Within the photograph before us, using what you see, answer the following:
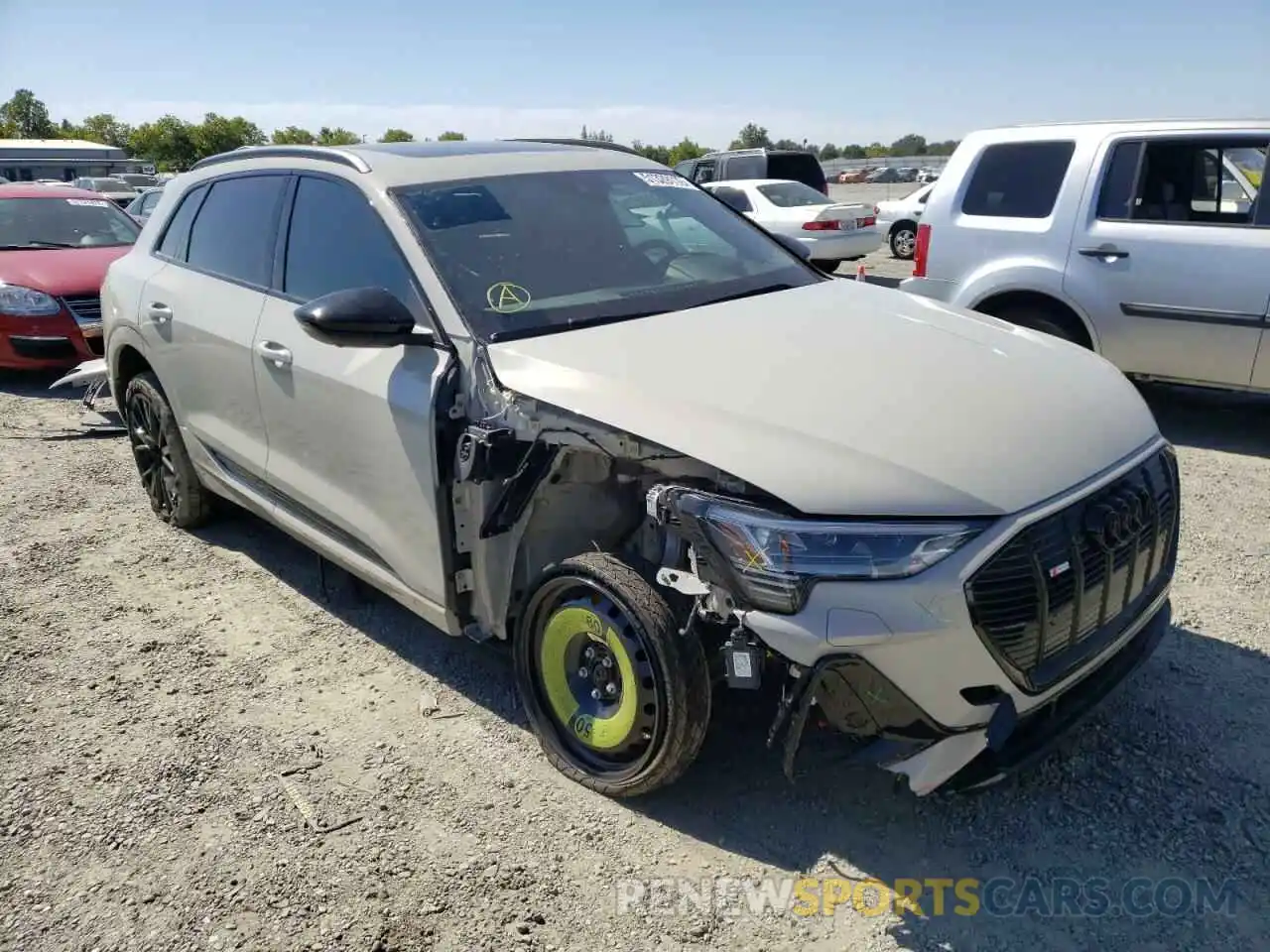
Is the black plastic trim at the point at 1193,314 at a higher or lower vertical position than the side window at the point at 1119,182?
lower

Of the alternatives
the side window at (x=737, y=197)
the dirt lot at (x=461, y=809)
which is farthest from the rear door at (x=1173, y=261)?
the side window at (x=737, y=197)

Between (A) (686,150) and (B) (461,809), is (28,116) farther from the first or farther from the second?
(B) (461,809)

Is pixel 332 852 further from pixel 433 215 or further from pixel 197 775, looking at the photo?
pixel 433 215

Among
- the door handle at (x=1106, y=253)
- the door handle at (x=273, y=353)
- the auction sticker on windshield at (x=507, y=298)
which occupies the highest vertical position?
the auction sticker on windshield at (x=507, y=298)

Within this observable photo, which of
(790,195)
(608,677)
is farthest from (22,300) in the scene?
(790,195)

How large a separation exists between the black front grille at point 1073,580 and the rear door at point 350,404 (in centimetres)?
164

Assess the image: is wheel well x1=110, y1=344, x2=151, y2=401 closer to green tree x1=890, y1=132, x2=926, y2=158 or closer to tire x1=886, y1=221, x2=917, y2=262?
tire x1=886, y1=221, x2=917, y2=262

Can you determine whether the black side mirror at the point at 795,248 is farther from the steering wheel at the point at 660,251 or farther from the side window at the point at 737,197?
the side window at the point at 737,197

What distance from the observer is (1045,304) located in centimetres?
631

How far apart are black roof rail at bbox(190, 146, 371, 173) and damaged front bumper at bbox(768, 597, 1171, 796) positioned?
95.7 inches

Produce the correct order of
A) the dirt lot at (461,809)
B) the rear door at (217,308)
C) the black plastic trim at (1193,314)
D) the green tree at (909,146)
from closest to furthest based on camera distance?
the dirt lot at (461,809) → the rear door at (217,308) → the black plastic trim at (1193,314) → the green tree at (909,146)

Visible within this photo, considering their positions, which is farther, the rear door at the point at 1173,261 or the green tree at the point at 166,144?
the green tree at the point at 166,144

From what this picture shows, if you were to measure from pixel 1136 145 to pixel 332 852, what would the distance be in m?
5.97

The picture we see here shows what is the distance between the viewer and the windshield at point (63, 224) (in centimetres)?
936
